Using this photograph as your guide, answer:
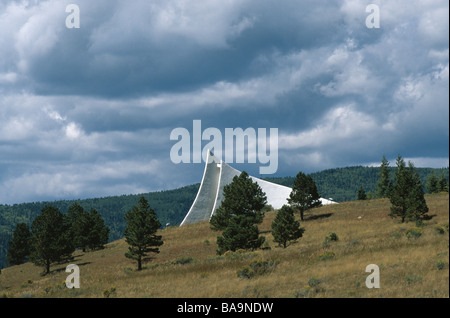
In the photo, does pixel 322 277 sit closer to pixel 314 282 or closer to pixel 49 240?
pixel 314 282

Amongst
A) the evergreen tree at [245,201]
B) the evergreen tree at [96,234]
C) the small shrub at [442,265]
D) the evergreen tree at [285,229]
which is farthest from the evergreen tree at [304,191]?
the small shrub at [442,265]

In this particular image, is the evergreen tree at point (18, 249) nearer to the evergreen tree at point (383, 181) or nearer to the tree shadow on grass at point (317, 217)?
the tree shadow on grass at point (317, 217)

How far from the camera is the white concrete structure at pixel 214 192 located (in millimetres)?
82312

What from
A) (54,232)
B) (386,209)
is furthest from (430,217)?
(54,232)

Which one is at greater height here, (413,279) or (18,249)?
(413,279)

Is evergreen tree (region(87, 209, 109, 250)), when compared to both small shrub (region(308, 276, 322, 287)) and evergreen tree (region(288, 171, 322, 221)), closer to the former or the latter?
evergreen tree (region(288, 171, 322, 221))

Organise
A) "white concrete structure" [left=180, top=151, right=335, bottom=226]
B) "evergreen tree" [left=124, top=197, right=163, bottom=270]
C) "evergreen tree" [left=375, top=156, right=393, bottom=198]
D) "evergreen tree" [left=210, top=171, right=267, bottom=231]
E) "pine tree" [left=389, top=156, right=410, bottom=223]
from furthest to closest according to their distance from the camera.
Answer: "evergreen tree" [left=375, top=156, right=393, bottom=198] < "white concrete structure" [left=180, top=151, right=335, bottom=226] < "evergreen tree" [left=210, top=171, right=267, bottom=231] < "pine tree" [left=389, top=156, right=410, bottom=223] < "evergreen tree" [left=124, top=197, right=163, bottom=270]

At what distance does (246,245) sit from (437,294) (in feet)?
84.5

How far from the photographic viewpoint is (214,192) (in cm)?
8662

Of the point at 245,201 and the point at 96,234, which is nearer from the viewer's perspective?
the point at 245,201

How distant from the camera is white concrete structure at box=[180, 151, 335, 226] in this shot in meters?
82.3

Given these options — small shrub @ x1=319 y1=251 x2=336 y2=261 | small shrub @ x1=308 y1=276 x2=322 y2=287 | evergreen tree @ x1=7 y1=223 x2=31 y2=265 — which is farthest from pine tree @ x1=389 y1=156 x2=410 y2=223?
evergreen tree @ x1=7 y1=223 x2=31 y2=265

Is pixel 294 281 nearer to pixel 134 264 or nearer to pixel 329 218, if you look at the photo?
pixel 134 264

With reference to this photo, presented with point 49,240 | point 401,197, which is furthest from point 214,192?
point 401,197
